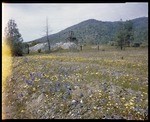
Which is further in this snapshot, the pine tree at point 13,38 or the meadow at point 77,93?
the pine tree at point 13,38

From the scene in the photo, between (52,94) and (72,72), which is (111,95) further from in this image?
(72,72)

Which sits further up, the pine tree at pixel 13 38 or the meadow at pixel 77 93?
the pine tree at pixel 13 38

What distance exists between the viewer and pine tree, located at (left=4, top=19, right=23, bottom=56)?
1497 inches

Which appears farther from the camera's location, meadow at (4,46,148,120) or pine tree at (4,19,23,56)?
pine tree at (4,19,23,56)

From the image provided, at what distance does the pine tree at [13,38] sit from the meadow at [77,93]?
1795 cm

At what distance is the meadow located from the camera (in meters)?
12.6

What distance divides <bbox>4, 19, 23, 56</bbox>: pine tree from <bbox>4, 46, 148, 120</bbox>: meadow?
17.9 metres

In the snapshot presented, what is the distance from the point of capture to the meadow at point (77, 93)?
1257cm

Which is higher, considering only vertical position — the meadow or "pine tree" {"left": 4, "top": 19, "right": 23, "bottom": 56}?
"pine tree" {"left": 4, "top": 19, "right": 23, "bottom": 56}

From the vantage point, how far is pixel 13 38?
38344 mm

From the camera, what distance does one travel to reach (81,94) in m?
14.5

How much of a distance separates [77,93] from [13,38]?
25469 millimetres

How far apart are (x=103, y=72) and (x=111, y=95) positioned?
486cm

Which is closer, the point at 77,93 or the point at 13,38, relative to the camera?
the point at 77,93
